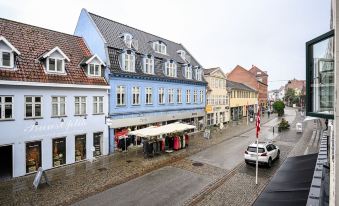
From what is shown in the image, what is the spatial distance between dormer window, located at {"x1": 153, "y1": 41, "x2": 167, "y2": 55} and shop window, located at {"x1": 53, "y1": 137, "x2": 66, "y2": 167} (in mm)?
16363

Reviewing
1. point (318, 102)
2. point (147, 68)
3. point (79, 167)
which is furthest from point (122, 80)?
point (318, 102)

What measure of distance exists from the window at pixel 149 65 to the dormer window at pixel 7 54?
41.4 ft

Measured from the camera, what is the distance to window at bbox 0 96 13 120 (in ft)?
48.7

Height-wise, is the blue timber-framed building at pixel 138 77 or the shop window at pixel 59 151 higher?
the blue timber-framed building at pixel 138 77

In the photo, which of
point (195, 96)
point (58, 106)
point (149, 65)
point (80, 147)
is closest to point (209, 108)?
point (195, 96)

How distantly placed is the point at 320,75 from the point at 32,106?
17125 millimetres

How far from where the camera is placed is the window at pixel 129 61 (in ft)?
76.9

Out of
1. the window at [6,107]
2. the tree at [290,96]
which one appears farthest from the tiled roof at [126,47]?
the tree at [290,96]

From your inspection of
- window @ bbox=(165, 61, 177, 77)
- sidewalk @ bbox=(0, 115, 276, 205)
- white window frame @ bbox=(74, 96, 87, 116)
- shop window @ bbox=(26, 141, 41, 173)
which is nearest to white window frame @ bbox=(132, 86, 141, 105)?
sidewalk @ bbox=(0, 115, 276, 205)

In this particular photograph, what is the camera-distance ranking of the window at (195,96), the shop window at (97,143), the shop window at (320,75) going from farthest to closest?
1. the window at (195,96)
2. the shop window at (97,143)
3. the shop window at (320,75)

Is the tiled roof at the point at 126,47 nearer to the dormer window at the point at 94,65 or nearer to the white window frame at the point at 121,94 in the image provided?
the dormer window at the point at 94,65

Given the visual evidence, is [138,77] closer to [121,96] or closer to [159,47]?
[121,96]

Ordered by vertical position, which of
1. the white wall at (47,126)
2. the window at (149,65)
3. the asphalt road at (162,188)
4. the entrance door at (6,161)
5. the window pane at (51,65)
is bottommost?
the asphalt road at (162,188)

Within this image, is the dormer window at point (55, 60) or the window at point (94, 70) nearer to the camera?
the dormer window at point (55, 60)
